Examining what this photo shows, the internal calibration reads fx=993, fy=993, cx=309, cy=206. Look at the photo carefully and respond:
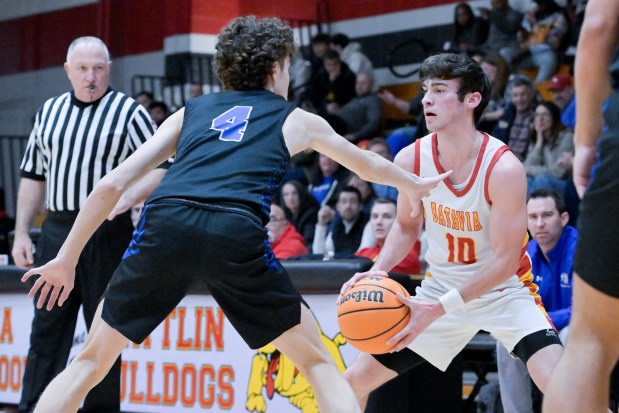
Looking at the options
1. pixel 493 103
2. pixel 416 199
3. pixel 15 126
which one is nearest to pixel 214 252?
pixel 416 199

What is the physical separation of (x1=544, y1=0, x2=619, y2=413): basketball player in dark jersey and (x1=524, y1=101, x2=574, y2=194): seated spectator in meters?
5.76

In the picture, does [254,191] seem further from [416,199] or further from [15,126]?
[15,126]

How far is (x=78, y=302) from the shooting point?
559 cm

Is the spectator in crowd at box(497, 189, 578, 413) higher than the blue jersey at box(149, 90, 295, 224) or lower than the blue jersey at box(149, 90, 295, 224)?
lower

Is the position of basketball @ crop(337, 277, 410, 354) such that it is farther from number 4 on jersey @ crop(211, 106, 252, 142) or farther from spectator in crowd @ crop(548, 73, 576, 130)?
spectator in crowd @ crop(548, 73, 576, 130)

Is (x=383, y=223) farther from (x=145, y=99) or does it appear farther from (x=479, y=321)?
(x=145, y=99)

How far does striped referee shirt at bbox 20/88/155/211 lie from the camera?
217 inches

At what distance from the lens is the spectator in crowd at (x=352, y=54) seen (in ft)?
40.4

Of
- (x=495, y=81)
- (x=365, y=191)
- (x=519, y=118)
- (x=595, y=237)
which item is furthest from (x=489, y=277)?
(x=495, y=81)

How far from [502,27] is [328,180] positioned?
2661 mm

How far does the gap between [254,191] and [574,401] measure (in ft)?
5.02

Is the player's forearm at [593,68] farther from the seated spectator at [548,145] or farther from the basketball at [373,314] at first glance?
the seated spectator at [548,145]

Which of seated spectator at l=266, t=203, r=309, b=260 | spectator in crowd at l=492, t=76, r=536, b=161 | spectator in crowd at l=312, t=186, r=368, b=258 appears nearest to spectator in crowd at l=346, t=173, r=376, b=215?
spectator in crowd at l=312, t=186, r=368, b=258

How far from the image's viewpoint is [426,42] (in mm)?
12867
